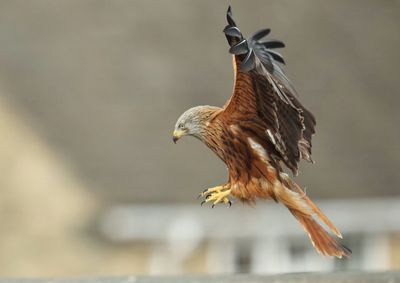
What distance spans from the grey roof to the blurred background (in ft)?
0.07

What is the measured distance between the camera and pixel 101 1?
13672mm

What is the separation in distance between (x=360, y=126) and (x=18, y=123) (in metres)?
4.10

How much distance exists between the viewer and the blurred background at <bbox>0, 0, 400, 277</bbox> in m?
11.3

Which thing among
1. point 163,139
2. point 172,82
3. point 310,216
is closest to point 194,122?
point 310,216

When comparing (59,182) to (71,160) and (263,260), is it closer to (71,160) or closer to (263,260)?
(71,160)

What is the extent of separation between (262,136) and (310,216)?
0.29 metres

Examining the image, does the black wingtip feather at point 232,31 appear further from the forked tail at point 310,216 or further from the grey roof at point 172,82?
the grey roof at point 172,82

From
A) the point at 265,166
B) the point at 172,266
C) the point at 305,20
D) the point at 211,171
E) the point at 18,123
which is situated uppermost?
the point at 305,20

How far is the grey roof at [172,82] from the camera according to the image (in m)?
11.7

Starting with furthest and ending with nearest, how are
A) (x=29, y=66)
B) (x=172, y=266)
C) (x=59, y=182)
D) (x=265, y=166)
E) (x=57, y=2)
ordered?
(x=57, y=2), (x=29, y=66), (x=59, y=182), (x=172, y=266), (x=265, y=166)

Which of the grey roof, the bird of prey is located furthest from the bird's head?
the grey roof

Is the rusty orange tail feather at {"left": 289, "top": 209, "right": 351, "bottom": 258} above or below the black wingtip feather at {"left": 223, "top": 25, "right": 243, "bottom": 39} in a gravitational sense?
below

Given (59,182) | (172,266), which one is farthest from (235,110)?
(59,182)

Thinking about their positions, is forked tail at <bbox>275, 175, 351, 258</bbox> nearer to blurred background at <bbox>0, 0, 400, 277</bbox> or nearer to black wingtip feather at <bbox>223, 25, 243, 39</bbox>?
black wingtip feather at <bbox>223, 25, 243, 39</bbox>
